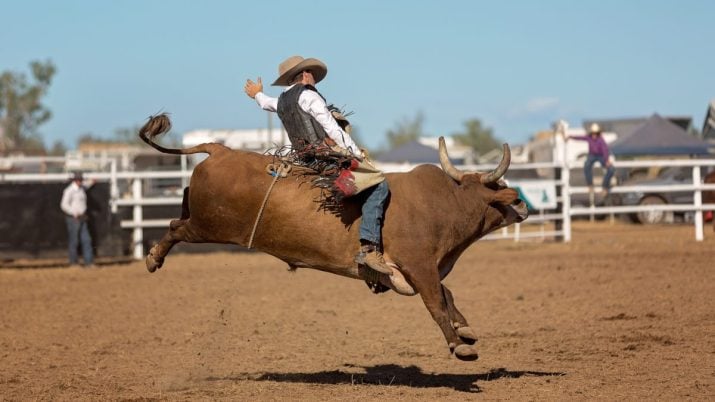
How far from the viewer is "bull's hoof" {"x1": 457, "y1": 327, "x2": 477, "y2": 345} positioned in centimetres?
652

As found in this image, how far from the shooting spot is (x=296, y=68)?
22.7 feet

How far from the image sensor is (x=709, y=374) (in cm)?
690

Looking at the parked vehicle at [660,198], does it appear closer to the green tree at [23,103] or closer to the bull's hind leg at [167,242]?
the bull's hind leg at [167,242]

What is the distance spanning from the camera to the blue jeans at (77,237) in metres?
16.3

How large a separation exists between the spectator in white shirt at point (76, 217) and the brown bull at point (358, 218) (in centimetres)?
960

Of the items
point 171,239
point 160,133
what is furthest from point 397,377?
point 160,133

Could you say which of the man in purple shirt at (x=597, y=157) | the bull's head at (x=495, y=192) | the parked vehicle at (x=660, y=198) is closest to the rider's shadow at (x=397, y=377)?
the bull's head at (x=495, y=192)

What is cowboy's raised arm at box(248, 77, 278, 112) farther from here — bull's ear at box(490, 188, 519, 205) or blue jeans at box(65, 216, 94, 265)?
blue jeans at box(65, 216, 94, 265)

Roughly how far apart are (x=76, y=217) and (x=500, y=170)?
35.8 ft

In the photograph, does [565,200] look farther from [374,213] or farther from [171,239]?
[374,213]

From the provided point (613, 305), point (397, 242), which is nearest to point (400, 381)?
point (397, 242)

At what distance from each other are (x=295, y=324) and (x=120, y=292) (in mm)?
3803

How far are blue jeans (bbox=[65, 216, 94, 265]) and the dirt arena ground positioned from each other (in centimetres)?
62

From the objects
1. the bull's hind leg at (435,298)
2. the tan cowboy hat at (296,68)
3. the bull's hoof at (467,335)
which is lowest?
the bull's hoof at (467,335)
